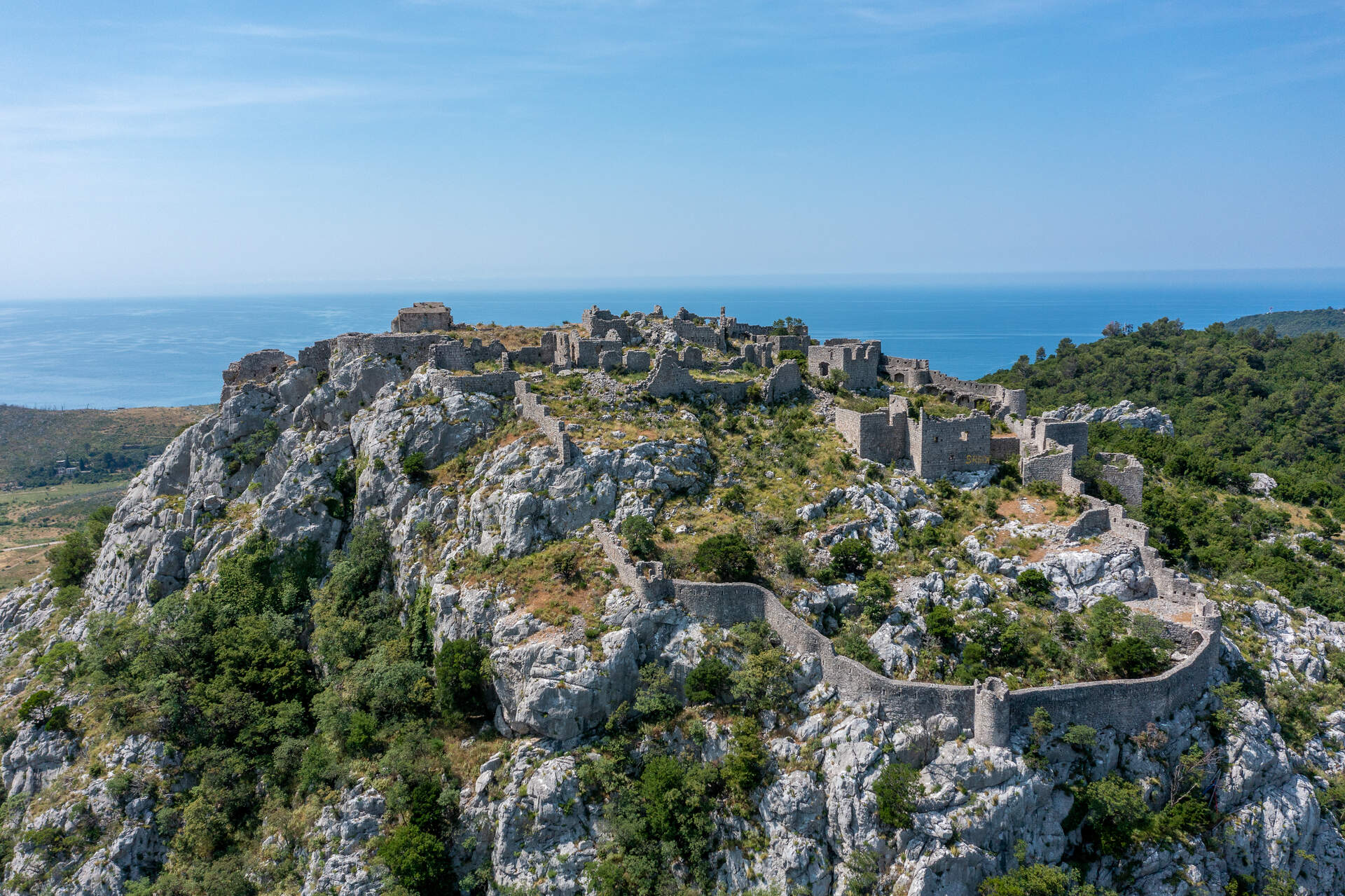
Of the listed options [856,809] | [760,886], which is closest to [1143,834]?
[856,809]

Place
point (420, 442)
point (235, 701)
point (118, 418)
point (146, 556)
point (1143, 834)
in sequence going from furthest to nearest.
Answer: point (118, 418)
point (146, 556)
point (420, 442)
point (235, 701)
point (1143, 834)

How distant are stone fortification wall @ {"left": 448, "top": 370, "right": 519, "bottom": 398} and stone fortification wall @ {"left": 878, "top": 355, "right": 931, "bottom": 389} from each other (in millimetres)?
22400

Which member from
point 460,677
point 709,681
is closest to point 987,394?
point 709,681

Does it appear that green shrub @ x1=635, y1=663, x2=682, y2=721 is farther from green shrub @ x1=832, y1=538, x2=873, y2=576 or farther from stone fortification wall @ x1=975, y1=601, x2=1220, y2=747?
stone fortification wall @ x1=975, y1=601, x2=1220, y2=747

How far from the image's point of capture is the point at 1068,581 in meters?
32.2

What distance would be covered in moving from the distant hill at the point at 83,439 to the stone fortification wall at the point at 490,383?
94.7 metres

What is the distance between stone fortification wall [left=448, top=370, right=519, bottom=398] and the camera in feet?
139

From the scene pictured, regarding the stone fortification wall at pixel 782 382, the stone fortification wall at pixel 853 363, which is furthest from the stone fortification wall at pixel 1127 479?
the stone fortification wall at pixel 782 382

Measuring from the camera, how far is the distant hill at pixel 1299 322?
155625 millimetres

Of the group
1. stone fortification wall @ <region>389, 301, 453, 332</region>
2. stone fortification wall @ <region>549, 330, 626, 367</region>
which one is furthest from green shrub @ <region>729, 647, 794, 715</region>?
stone fortification wall @ <region>389, 301, 453, 332</region>

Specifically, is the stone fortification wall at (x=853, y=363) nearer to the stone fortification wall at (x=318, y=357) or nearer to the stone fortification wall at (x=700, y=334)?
the stone fortification wall at (x=700, y=334)

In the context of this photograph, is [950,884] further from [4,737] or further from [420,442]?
[4,737]

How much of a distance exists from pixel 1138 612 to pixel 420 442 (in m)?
33.4

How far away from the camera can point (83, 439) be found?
425 feet
